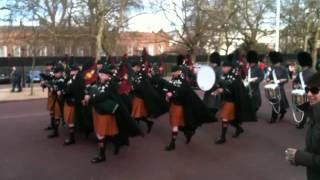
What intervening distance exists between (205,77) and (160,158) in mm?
2664

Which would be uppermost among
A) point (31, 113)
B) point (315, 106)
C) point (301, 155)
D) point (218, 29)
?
point (218, 29)

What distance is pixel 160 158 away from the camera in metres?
9.11

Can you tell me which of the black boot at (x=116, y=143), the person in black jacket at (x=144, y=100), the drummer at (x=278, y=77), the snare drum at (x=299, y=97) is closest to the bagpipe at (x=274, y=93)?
the drummer at (x=278, y=77)

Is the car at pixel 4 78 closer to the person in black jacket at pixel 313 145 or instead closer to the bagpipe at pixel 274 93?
the bagpipe at pixel 274 93

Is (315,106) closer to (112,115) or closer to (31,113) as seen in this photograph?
(112,115)

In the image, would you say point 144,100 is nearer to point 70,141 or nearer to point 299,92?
point 70,141

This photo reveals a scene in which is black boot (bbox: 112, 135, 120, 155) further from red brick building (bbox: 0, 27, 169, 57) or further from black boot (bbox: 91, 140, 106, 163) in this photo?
red brick building (bbox: 0, 27, 169, 57)

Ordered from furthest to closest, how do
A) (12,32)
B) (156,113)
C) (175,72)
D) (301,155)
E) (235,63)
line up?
(12,32) < (156,113) < (235,63) < (175,72) < (301,155)

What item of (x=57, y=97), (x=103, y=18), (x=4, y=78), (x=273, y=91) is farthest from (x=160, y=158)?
(x=4, y=78)

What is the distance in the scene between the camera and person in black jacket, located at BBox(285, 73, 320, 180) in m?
3.71

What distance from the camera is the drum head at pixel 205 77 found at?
11.0 metres

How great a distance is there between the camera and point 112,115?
8.91 meters

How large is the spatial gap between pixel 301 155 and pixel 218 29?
3735cm

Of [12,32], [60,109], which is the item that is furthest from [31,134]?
[12,32]
